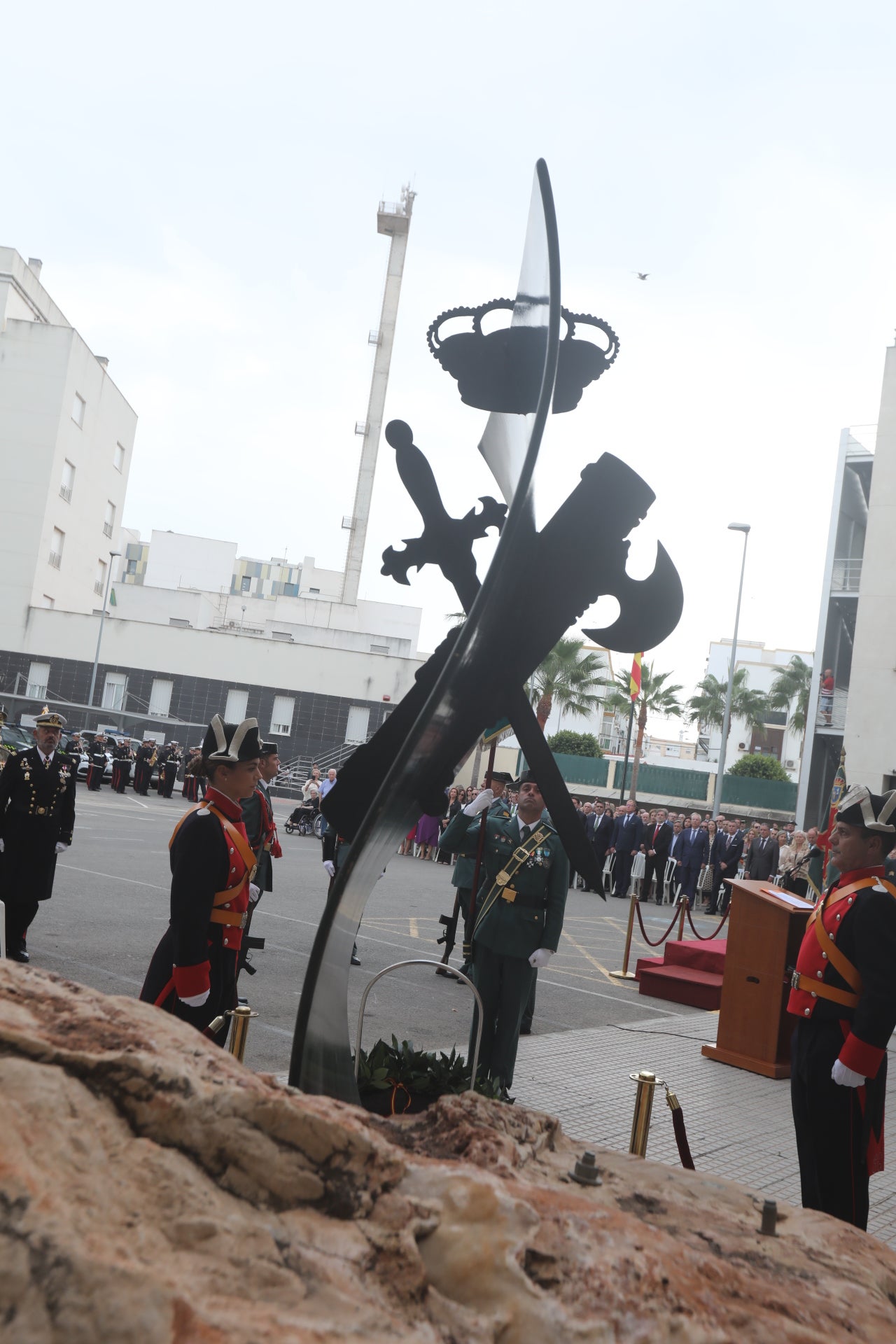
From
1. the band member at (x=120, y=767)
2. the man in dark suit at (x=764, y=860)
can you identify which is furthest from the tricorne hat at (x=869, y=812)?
the band member at (x=120, y=767)

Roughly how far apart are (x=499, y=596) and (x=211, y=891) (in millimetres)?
1780

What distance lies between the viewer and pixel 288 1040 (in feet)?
22.7

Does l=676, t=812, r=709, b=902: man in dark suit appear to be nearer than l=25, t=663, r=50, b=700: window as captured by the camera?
Yes

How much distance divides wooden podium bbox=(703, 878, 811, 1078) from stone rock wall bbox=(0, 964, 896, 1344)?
19.7 feet

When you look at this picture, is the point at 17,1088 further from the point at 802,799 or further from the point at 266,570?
the point at 266,570

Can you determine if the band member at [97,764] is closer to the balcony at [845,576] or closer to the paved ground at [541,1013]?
the paved ground at [541,1013]

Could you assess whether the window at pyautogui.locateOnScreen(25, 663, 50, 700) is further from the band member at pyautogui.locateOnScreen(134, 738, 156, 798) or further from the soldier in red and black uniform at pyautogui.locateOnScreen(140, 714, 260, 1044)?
the soldier in red and black uniform at pyautogui.locateOnScreen(140, 714, 260, 1044)

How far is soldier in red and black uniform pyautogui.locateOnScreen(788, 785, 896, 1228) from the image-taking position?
12.9ft

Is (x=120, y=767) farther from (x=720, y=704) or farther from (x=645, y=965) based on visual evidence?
(x=720, y=704)

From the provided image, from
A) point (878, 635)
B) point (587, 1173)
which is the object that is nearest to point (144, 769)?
point (878, 635)

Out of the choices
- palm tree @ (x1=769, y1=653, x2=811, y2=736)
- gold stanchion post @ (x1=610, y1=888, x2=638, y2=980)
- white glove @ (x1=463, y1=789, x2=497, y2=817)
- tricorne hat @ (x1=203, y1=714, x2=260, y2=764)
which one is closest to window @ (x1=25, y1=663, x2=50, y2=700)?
palm tree @ (x1=769, y1=653, x2=811, y2=736)

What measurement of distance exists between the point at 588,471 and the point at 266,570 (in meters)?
92.0

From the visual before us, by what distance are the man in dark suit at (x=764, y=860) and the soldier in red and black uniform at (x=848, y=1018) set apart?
17165 mm

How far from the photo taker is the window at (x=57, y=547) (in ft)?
168
